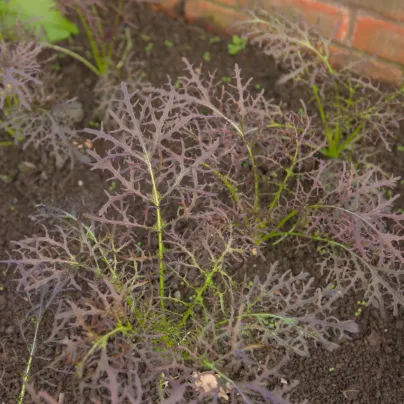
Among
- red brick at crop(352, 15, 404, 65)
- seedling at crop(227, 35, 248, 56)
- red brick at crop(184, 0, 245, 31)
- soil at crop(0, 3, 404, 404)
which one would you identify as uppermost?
red brick at crop(352, 15, 404, 65)

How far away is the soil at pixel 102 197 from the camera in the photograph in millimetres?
1362

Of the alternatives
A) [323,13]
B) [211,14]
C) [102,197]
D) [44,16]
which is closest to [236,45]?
[211,14]

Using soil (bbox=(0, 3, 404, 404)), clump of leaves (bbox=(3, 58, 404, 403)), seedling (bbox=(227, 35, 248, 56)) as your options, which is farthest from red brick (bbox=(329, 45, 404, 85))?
clump of leaves (bbox=(3, 58, 404, 403))

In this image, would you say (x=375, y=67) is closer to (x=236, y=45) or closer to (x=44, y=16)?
(x=236, y=45)

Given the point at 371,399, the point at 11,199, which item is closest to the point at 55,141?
the point at 11,199

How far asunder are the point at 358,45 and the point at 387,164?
17.9 inches

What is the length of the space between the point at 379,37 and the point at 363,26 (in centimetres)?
6

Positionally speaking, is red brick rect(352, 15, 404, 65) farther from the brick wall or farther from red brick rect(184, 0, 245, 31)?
red brick rect(184, 0, 245, 31)

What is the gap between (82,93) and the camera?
78.6 inches

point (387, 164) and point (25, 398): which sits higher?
point (387, 164)

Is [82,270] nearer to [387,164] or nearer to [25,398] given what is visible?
[25,398]

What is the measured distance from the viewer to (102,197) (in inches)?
68.2

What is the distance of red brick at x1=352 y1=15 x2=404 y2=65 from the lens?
1.86 meters

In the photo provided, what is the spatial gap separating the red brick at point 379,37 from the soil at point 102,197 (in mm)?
267
